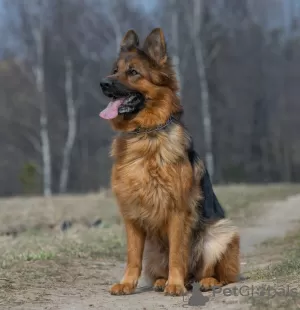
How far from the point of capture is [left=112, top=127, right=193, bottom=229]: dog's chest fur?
233 inches

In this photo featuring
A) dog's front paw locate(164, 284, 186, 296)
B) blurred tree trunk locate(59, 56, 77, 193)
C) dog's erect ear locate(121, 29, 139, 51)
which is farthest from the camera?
blurred tree trunk locate(59, 56, 77, 193)

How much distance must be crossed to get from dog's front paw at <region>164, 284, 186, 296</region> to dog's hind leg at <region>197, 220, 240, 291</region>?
364mm

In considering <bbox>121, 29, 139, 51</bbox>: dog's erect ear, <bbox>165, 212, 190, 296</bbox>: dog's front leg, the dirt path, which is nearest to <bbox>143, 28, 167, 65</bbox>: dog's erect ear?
<bbox>121, 29, 139, 51</bbox>: dog's erect ear

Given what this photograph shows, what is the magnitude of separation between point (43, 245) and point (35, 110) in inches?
1028

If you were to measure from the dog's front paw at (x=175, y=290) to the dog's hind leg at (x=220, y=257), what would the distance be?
36 centimetres

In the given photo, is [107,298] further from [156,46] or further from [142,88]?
[156,46]

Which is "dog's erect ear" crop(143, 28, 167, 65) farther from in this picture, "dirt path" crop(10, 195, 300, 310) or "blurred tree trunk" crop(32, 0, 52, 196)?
"blurred tree trunk" crop(32, 0, 52, 196)

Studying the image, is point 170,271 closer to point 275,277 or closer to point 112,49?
point 275,277

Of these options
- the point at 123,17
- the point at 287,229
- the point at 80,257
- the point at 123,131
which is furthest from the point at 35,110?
the point at 123,131

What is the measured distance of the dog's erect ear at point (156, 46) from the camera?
253 inches

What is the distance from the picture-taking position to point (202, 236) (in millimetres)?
6340

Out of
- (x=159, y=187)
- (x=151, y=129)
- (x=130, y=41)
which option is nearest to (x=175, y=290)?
(x=159, y=187)

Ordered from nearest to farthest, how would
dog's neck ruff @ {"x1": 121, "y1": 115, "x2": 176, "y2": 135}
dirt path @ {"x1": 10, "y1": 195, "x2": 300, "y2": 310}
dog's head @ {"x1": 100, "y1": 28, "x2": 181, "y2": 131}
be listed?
1. dirt path @ {"x1": 10, "y1": 195, "x2": 300, "y2": 310}
2. dog's head @ {"x1": 100, "y1": 28, "x2": 181, "y2": 131}
3. dog's neck ruff @ {"x1": 121, "y1": 115, "x2": 176, "y2": 135}

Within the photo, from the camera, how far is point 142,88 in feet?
20.3
